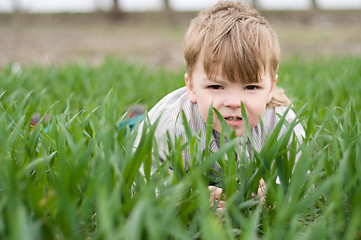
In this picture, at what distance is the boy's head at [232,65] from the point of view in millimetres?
1363

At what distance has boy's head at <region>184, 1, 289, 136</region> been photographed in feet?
4.47

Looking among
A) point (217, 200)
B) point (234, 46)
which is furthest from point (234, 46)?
point (217, 200)

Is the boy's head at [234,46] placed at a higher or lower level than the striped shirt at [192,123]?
higher

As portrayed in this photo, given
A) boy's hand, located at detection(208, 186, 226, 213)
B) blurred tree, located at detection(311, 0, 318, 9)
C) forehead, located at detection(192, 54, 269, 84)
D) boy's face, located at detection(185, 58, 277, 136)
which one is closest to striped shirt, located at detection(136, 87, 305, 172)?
boy's face, located at detection(185, 58, 277, 136)

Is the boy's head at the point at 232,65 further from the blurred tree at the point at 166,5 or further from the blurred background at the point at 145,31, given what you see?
the blurred tree at the point at 166,5

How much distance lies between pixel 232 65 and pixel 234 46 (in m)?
0.07

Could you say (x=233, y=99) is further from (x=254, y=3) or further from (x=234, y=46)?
(x=254, y=3)

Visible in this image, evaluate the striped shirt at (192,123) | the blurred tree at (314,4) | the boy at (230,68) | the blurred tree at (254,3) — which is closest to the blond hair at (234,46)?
the boy at (230,68)

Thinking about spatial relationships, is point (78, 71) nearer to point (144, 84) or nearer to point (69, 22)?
point (144, 84)

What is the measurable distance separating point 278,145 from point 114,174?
1.34 ft

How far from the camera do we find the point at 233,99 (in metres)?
1.36

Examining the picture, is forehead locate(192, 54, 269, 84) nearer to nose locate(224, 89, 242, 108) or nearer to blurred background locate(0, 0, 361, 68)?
nose locate(224, 89, 242, 108)

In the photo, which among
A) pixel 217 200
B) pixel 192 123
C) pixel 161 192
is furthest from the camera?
pixel 192 123

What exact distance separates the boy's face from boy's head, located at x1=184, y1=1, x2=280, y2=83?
0.03 metres
